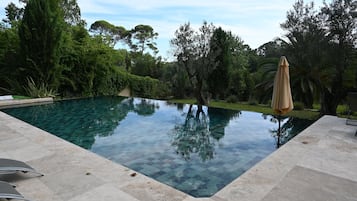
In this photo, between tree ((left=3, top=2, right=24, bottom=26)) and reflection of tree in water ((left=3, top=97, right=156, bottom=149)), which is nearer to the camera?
reflection of tree in water ((left=3, top=97, right=156, bottom=149))

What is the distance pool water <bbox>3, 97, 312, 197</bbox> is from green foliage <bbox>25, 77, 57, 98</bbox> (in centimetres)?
156

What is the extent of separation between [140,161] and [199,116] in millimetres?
5745

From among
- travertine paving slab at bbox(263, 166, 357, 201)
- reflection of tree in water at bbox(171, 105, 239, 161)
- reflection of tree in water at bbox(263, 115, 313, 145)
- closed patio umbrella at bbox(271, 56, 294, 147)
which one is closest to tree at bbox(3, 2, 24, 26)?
reflection of tree in water at bbox(171, 105, 239, 161)

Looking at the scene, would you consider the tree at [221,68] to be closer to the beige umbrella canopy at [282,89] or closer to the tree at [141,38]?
the beige umbrella canopy at [282,89]

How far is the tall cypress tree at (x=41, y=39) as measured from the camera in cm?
1210

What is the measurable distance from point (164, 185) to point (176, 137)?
3.78 m

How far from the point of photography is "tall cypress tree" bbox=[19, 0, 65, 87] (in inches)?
476

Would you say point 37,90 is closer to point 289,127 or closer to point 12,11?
point 289,127

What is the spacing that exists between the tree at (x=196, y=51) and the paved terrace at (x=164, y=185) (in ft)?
34.1

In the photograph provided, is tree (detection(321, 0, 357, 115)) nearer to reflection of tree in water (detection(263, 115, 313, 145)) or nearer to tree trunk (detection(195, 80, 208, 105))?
reflection of tree in water (detection(263, 115, 313, 145))

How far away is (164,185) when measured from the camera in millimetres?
2984

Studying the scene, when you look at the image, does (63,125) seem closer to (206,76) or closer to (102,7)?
(206,76)

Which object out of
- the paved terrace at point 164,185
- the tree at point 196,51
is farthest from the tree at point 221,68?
the paved terrace at point 164,185

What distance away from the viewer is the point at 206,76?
1508 cm
